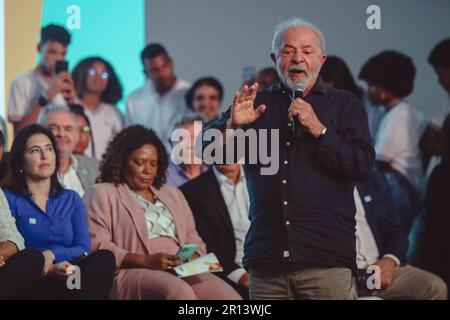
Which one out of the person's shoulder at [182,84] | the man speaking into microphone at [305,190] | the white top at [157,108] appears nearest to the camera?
the man speaking into microphone at [305,190]

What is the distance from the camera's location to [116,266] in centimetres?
343

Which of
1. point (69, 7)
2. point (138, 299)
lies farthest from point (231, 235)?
point (69, 7)

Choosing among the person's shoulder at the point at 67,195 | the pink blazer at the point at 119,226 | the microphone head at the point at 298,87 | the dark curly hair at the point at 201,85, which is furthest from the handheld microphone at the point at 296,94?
the dark curly hair at the point at 201,85

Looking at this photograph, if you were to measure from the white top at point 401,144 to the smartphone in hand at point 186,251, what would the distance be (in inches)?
47.6

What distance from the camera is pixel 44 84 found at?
390cm

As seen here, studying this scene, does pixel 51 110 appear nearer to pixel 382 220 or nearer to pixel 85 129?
pixel 85 129

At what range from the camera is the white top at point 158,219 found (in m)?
3.53

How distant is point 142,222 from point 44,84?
925 millimetres

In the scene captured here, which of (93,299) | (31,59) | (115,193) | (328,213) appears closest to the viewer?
(328,213)

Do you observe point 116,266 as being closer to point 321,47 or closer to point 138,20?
point 138,20

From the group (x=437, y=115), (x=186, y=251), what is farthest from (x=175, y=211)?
(x=437, y=115)

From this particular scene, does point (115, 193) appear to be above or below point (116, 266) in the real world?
above

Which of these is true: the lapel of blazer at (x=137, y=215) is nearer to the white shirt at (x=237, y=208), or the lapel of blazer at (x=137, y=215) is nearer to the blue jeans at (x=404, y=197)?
the white shirt at (x=237, y=208)

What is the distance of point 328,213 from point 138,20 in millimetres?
2001
